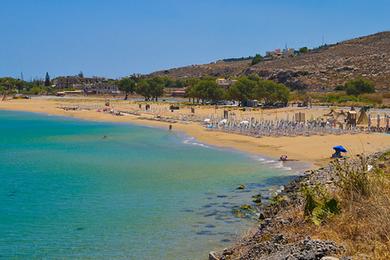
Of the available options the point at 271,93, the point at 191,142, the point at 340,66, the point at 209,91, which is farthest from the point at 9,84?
the point at 191,142

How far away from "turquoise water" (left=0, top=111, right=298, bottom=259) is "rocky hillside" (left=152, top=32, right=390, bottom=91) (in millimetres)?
64227

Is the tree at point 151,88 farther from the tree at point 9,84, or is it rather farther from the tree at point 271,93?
the tree at point 9,84

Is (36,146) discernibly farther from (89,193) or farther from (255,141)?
(89,193)

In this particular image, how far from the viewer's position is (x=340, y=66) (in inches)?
4210

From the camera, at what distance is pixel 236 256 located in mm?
10000

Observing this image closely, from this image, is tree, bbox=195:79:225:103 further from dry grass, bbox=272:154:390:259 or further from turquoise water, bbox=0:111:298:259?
dry grass, bbox=272:154:390:259

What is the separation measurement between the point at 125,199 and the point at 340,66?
95.0 metres

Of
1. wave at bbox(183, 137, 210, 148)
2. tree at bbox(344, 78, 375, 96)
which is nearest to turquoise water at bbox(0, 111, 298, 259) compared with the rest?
wave at bbox(183, 137, 210, 148)

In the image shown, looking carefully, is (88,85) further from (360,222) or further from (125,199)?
(360,222)

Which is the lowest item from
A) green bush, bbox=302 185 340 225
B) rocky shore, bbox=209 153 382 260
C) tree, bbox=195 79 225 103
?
rocky shore, bbox=209 153 382 260

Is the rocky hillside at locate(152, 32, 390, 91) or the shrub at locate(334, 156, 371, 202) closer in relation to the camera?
the shrub at locate(334, 156, 371, 202)

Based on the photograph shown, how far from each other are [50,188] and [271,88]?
5284cm

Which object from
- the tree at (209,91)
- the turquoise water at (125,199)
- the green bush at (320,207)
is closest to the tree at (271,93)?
the tree at (209,91)

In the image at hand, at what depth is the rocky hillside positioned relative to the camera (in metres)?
97.2
